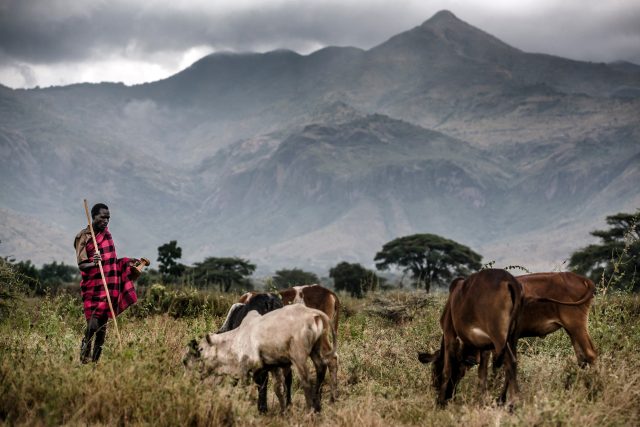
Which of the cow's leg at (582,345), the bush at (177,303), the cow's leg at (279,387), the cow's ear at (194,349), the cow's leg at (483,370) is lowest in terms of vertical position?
the bush at (177,303)

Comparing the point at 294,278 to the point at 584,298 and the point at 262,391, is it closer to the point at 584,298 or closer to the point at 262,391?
the point at 584,298

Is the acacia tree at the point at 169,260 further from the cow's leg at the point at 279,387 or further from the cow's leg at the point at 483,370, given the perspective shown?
the cow's leg at the point at 483,370

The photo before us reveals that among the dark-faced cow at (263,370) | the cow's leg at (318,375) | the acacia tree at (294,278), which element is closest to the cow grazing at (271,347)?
the cow's leg at (318,375)

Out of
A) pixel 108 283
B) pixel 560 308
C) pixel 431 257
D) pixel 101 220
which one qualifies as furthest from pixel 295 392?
pixel 431 257

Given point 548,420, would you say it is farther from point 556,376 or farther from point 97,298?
point 97,298

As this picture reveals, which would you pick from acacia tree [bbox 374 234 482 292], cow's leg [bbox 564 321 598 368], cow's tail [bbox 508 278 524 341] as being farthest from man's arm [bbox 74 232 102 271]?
acacia tree [bbox 374 234 482 292]

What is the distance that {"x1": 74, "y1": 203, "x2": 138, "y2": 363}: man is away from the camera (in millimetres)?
10508

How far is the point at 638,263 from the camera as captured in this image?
48188 millimetres

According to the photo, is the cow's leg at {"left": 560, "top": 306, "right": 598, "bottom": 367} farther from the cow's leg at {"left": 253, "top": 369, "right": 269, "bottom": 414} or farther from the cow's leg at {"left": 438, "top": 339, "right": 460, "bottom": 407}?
the cow's leg at {"left": 253, "top": 369, "right": 269, "bottom": 414}

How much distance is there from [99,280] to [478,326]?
5112 mm

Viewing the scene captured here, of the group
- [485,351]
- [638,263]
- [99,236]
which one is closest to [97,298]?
[99,236]

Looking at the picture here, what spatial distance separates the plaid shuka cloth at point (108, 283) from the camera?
10.6m

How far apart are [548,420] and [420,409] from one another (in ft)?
5.52

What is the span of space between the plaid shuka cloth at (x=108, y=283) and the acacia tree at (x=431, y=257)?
63726 mm
